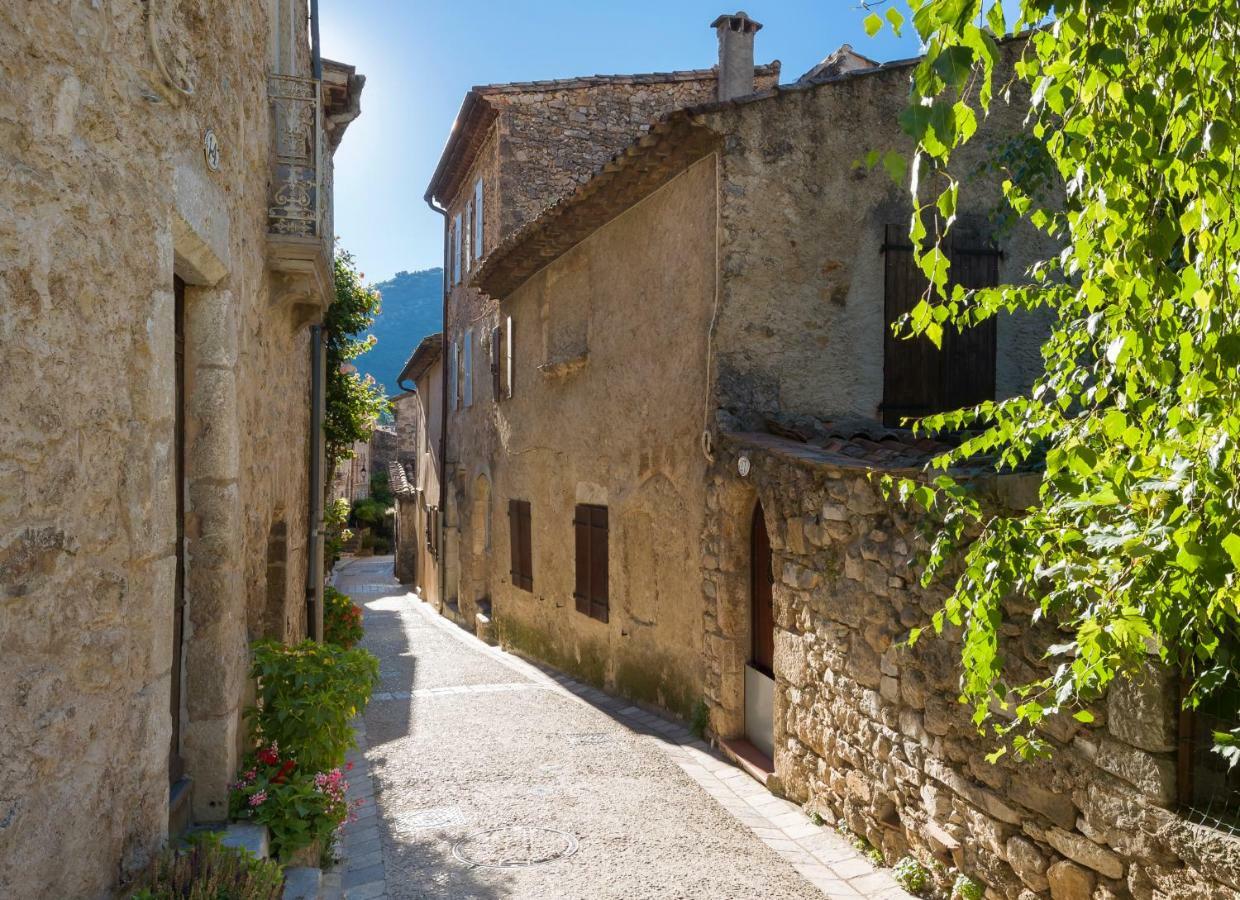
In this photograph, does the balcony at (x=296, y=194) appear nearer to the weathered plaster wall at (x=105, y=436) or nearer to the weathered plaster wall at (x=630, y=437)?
the weathered plaster wall at (x=105, y=436)

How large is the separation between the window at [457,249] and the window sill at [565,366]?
6.80m

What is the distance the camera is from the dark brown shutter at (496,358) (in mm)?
13070

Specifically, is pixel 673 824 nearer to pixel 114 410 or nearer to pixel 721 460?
pixel 721 460

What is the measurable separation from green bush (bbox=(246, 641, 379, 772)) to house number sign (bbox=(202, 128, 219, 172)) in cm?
228

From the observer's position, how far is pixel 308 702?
4.25 metres

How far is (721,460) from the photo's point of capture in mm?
6902

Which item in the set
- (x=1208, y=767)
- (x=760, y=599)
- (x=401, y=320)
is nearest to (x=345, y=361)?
(x=760, y=599)

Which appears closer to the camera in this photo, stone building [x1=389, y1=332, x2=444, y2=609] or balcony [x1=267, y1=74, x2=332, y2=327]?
balcony [x1=267, y1=74, x2=332, y2=327]

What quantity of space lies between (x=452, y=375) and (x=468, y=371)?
175 cm

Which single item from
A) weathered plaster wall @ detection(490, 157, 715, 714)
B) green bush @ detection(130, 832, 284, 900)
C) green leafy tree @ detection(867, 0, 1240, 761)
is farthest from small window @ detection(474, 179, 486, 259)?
green leafy tree @ detection(867, 0, 1240, 761)

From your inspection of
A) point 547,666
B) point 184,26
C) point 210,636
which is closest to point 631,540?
point 547,666

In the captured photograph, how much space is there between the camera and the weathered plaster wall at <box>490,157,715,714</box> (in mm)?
7555

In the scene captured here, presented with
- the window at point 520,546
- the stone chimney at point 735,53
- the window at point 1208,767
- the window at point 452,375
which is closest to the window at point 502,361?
the window at point 520,546

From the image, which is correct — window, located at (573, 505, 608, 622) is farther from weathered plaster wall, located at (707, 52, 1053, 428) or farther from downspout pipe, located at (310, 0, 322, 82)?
downspout pipe, located at (310, 0, 322, 82)
